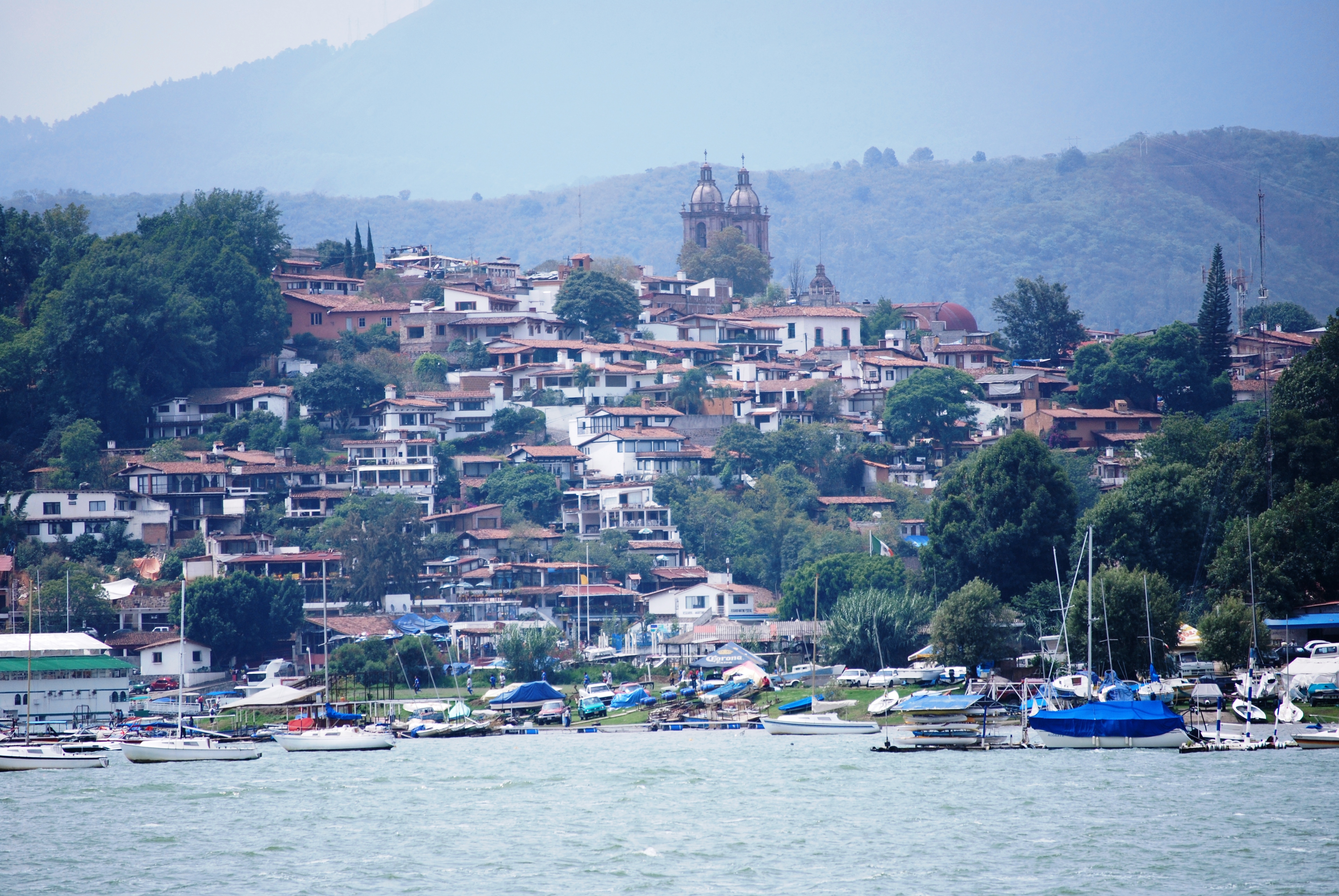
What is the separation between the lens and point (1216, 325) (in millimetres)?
94438

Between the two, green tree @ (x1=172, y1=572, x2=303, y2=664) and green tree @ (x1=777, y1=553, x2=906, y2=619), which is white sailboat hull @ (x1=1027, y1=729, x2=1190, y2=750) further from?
green tree @ (x1=172, y1=572, x2=303, y2=664)

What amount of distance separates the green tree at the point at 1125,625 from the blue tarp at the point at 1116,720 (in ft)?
20.7

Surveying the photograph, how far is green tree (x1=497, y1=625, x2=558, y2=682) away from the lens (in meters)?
65.0

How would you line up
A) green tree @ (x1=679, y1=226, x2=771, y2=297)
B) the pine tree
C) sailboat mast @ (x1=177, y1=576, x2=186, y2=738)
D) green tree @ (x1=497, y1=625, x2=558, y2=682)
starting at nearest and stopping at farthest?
sailboat mast @ (x1=177, y1=576, x2=186, y2=738) → green tree @ (x1=497, y1=625, x2=558, y2=682) → the pine tree → green tree @ (x1=679, y1=226, x2=771, y2=297)

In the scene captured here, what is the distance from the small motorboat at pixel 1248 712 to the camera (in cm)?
4450

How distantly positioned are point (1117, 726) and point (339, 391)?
51.6 m

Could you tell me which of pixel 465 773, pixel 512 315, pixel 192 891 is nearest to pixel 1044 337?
pixel 512 315

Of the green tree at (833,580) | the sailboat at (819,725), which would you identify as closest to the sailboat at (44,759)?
the sailboat at (819,725)

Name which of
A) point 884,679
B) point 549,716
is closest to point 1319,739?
point 884,679

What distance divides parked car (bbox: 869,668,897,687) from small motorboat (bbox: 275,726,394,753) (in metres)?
15.0

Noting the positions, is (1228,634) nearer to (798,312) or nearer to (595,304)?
(595,304)

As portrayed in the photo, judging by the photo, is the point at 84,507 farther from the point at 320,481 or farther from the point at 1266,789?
the point at 1266,789

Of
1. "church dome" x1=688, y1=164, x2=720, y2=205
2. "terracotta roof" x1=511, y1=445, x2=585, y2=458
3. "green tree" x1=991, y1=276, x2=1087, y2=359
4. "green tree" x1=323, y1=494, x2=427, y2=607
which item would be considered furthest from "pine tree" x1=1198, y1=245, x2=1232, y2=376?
"church dome" x1=688, y1=164, x2=720, y2=205

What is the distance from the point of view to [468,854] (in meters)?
32.8
